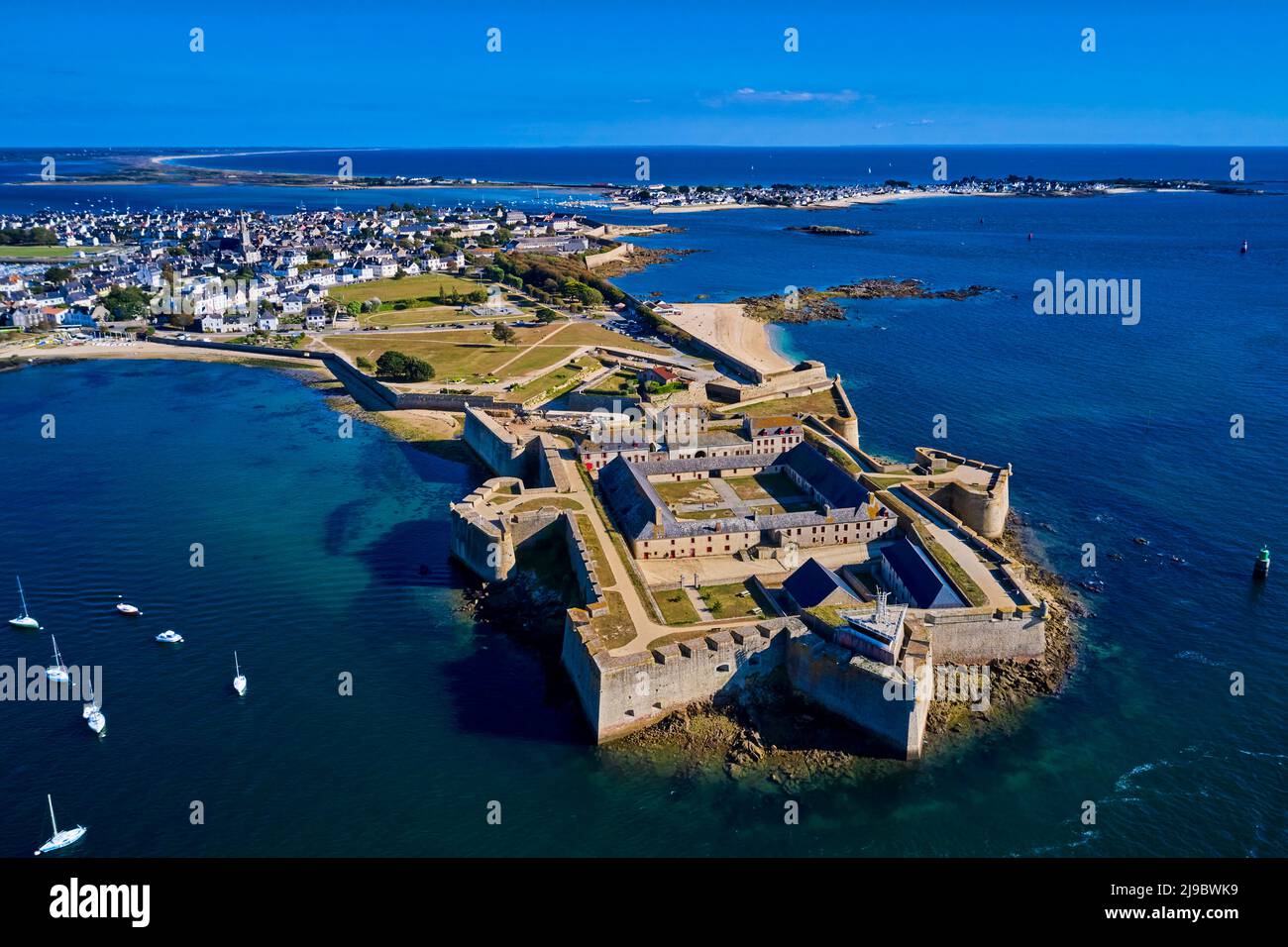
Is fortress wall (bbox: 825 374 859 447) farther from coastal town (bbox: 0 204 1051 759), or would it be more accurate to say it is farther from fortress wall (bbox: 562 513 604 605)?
fortress wall (bbox: 562 513 604 605)

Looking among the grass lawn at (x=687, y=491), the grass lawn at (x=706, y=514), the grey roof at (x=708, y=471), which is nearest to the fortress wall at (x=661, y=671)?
the grey roof at (x=708, y=471)

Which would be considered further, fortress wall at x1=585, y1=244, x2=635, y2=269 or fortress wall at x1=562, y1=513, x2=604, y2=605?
fortress wall at x1=585, y1=244, x2=635, y2=269

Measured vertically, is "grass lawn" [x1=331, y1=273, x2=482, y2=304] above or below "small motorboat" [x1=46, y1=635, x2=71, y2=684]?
above

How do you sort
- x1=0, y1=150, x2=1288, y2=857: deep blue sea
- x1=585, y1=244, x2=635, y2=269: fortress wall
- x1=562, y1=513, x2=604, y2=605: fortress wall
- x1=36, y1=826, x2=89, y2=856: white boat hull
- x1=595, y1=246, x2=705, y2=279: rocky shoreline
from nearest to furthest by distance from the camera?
x1=36, y1=826, x2=89, y2=856: white boat hull → x1=0, y1=150, x2=1288, y2=857: deep blue sea → x1=562, y1=513, x2=604, y2=605: fortress wall → x1=595, y1=246, x2=705, y2=279: rocky shoreline → x1=585, y1=244, x2=635, y2=269: fortress wall

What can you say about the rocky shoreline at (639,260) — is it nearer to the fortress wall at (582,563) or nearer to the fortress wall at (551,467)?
the fortress wall at (551,467)

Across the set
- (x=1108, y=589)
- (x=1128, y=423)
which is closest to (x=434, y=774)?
(x=1108, y=589)

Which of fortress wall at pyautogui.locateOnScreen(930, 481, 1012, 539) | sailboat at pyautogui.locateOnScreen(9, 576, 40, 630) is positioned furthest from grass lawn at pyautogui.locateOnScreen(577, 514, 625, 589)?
sailboat at pyautogui.locateOnScreen(9, 576, 40, 630)

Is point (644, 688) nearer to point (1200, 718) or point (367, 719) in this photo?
point (367, 719)
